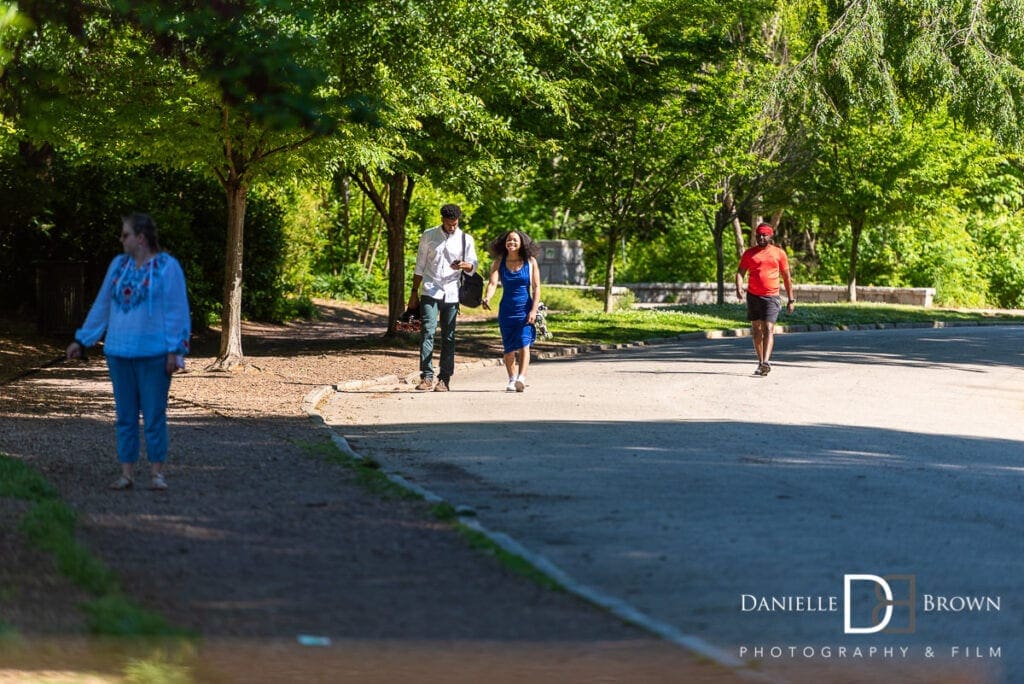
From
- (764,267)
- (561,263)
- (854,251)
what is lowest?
(764,267)

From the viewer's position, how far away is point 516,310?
15.5m

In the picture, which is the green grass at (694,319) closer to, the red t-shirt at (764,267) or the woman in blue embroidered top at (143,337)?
the red t-shirt at (764,267)

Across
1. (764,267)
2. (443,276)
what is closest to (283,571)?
(443,276)

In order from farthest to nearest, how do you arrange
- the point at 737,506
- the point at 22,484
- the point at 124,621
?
1. the point at 22,484
2. the point at 737,506
3. the point at 124,621

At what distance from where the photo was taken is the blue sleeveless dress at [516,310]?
15.4 meters

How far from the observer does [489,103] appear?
21.6m

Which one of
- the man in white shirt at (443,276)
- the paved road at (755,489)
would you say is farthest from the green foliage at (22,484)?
the man in white shirt at (443,276)

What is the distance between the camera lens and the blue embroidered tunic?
862 cm

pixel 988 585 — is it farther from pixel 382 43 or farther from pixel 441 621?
pixel 382 43

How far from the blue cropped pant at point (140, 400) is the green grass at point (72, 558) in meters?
0.54

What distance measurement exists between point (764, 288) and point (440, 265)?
15.1 feet

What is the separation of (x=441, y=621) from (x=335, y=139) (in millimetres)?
11901

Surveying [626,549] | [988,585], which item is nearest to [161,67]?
[626,549]

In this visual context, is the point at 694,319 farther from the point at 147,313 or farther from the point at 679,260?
the point at 147,313
